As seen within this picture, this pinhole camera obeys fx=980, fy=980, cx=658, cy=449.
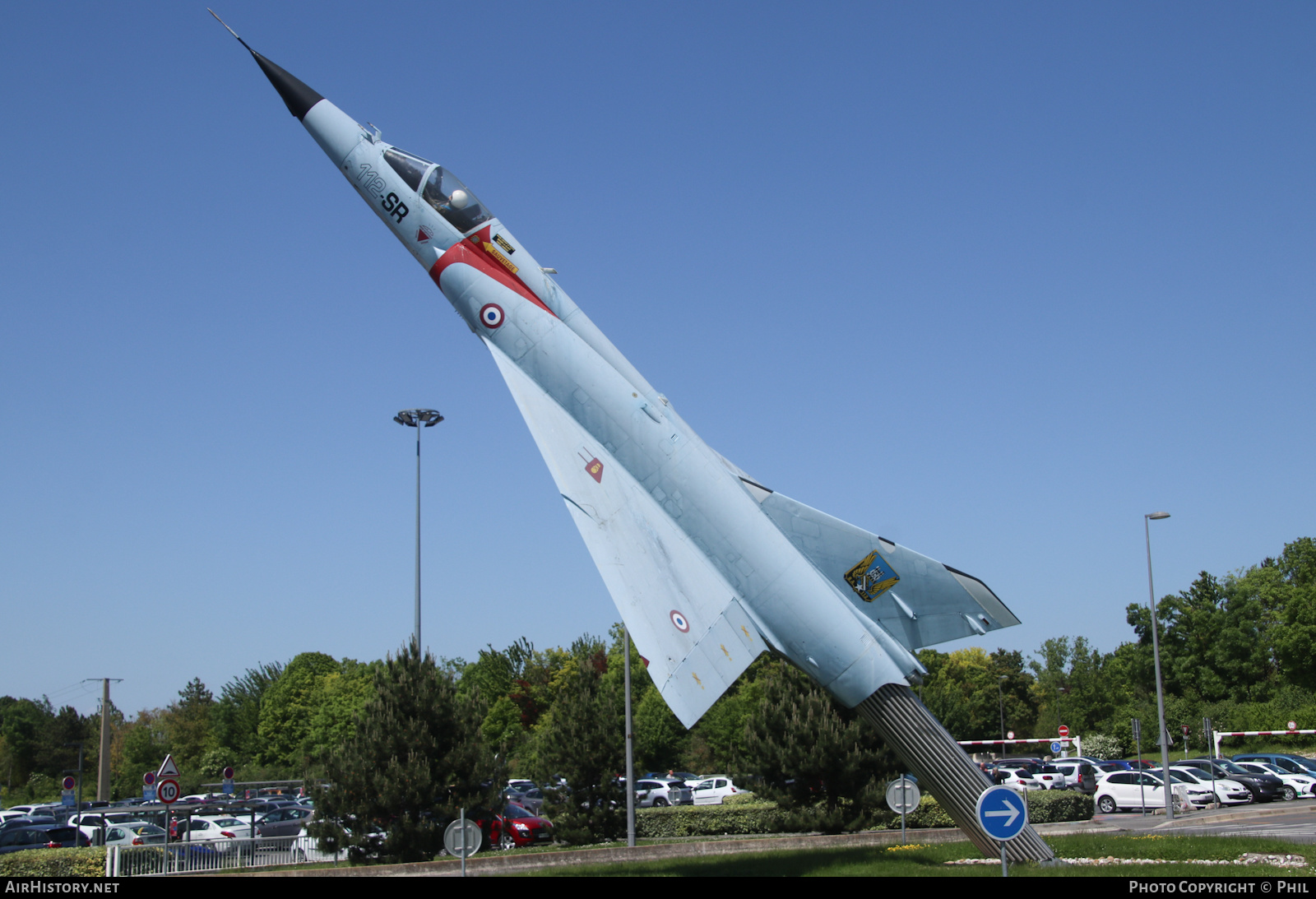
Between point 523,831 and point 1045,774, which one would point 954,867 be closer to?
point 523,831

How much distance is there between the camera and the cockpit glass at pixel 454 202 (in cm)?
1720

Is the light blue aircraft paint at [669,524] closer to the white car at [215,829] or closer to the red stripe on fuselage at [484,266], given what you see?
the red stripe on fuselage at [484,266]

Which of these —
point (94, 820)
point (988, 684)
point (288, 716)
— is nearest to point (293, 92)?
point (94, 820)

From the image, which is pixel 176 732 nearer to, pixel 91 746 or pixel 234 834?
pixel 91 746

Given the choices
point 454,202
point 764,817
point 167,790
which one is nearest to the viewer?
point 454,202

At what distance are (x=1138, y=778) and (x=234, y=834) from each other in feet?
93.1

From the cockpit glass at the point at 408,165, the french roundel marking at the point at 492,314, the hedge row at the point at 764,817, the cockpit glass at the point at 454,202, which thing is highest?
the cockpit glass at the point at 408,165

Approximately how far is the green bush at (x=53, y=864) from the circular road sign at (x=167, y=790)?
1.40 metres

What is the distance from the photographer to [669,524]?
15.1 m

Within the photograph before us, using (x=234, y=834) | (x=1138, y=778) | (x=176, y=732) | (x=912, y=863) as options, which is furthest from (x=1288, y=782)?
(x=176, y=732)

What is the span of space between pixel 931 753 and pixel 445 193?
12.3 m

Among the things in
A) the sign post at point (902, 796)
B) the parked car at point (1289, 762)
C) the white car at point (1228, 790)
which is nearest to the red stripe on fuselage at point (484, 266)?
the sign post at point (902, 796)

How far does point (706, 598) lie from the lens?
14.5 metres

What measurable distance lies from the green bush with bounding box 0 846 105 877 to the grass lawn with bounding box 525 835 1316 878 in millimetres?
7628
